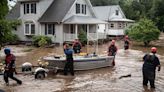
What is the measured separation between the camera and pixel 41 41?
119 ft

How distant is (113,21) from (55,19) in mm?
17719

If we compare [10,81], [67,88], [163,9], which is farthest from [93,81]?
[163,9]

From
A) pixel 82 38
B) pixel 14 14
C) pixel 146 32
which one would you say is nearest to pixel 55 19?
pixel 82 38

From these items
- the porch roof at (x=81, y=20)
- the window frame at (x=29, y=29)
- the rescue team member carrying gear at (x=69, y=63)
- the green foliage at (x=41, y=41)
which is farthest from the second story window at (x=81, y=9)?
the rescue team member carrying gear at (x=69, y=63)

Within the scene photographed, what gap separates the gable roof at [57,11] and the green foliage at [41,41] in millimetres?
2355

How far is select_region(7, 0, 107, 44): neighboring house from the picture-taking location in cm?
3878

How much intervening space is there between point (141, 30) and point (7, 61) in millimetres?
26712

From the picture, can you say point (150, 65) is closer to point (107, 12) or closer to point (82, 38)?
point (82, 38)

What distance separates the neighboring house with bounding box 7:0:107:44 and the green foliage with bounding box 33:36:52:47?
3.92 feet

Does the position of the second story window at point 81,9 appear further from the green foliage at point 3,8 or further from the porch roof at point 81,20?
the green foliage at point 3,8

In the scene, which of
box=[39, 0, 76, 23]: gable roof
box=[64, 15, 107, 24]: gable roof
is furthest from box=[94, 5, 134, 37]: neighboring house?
box=[39, 0, 76, 23]: gable roof

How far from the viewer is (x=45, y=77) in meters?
17.0

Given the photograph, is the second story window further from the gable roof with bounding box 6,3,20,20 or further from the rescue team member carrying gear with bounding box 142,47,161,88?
the rescue team member carrying gear with bounding box 142,47,161,88

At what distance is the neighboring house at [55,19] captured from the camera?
3878 cm
